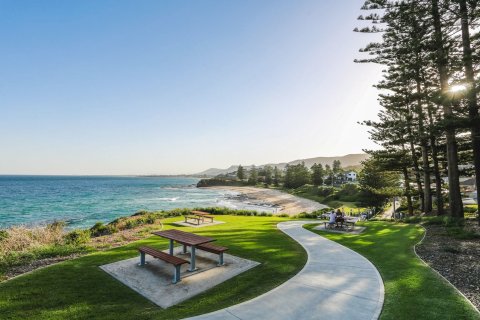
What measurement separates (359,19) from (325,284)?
15.0 m

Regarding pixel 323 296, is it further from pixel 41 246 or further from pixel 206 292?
pixel 41 246

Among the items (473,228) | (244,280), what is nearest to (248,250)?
(244,280)

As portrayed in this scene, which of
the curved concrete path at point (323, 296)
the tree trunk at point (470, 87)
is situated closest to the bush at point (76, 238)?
the curved concrete path at point (323, 296)

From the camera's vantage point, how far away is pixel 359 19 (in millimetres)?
15297

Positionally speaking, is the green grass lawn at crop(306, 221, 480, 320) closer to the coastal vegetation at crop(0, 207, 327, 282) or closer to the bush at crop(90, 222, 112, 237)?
the coastal vegetation at crop(0, 207, 327, 282)

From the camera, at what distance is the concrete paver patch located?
19.4 ft

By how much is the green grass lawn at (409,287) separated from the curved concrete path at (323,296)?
269 millimetres

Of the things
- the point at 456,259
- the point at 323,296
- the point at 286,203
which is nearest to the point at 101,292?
the point at 323,296

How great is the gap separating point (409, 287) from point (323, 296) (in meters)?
1.96

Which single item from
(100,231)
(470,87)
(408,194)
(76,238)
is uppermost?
(470,87)

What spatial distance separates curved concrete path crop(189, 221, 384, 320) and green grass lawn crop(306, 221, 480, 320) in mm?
269

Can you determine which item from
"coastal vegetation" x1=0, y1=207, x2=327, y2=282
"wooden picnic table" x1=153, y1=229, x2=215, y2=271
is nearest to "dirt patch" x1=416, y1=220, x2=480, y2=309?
"wooden picnic table" x1=153, y1=229, x2=215, y2=271

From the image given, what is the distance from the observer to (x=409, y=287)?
5812 mm

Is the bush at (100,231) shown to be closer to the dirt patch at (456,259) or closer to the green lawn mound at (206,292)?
the green lawn mound at (206,292)
